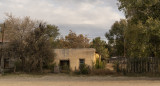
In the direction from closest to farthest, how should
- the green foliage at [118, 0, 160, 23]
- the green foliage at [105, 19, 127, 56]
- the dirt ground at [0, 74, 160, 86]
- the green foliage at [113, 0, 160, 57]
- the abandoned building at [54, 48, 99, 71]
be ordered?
the dirt ground at [0, 74, 160, 86] < the green foliage at [113, 0, 160, 57] < the green foliage at [118, 0, 160, 23] < the abandoned building at [54, 48, 99, 71] < the green foliage at [105, 19, 127, 56]

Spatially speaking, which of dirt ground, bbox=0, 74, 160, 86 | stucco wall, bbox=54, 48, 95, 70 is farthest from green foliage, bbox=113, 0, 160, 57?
stucco wall, bbox=54, 48, 95, 70

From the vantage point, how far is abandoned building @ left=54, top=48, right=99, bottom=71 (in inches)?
895

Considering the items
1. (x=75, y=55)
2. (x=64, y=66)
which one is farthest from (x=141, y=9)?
(x=64, y=66)

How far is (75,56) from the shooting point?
75.1 ft

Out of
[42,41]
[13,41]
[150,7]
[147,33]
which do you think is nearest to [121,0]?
[150,7]

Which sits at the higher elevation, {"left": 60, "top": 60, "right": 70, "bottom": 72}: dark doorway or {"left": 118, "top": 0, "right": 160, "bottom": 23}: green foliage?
{"left": 118, "top": 0, "right": 160, "bottom": 23}: green foliage

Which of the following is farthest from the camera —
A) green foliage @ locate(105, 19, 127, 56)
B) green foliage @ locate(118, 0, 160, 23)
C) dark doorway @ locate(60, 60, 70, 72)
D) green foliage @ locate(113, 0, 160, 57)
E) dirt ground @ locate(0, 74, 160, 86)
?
green foliage @ locate(105, 19, 127, 56)

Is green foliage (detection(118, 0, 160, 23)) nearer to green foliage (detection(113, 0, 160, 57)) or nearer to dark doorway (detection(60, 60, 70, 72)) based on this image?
green foliage (detection(113, 0, 160, 57))

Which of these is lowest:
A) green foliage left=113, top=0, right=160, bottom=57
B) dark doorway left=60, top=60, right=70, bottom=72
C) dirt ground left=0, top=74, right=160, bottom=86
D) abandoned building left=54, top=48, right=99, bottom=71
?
dirt ground left=0, top=74, right=160, bottom=86

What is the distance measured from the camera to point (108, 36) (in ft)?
175

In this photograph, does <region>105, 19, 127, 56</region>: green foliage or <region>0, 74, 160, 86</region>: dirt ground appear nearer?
<region>0, 74, 160, 86</region>: dirt ground

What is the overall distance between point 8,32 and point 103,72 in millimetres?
12953

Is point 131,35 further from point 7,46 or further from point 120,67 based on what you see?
point 7,46

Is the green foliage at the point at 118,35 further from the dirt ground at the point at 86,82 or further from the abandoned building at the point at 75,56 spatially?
the dirt ground at the point at 86,82
